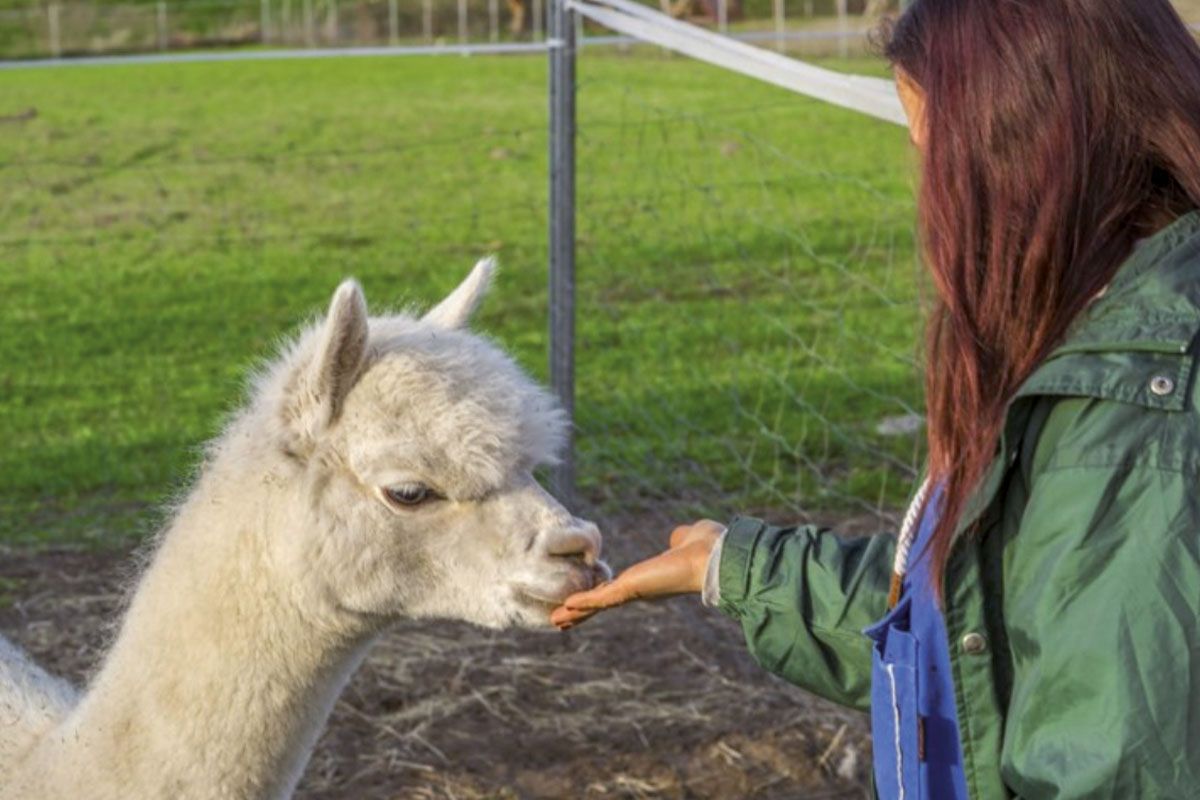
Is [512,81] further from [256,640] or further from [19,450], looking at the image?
[256,640]

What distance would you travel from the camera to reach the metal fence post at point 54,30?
114ft

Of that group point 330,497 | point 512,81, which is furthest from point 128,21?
point 330,497

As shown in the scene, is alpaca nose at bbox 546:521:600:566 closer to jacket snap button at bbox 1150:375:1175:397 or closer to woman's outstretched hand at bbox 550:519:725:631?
woman's outstretched hand at bbox 550:519:725:631

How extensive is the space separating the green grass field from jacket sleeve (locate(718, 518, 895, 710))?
30.4 inches

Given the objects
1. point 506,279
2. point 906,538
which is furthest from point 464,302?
point 506,279

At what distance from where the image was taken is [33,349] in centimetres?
967

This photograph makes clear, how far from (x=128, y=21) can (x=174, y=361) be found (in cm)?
3153

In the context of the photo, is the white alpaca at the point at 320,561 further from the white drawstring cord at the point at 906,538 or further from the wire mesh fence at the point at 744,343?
the wire mesh fence at the point at 744,343

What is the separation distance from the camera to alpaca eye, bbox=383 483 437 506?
10.1 ft

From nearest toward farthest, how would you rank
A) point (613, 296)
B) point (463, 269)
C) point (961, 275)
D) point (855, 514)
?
point (961, 275) → point (855, 514) → point (613, 296) → point (463, 269)

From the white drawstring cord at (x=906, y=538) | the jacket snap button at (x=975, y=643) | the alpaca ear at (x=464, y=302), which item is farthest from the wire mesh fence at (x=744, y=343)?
the jacket snap button at (x=975, y=643)

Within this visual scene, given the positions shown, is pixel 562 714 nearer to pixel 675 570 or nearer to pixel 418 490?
pixel 418 490

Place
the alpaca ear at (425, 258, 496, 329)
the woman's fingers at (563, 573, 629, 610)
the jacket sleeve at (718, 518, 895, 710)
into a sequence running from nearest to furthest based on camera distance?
the jacket sleeve at (718, 518, 895, 710), the woman's fingers at (563, 573, 629, 610), the alpaca ear at (425, 258, 496, 329)

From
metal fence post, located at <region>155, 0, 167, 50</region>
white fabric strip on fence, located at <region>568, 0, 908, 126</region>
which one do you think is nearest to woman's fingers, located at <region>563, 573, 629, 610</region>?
white fabric strip on fence, located at <region>568, 0, 908, 126</region>
